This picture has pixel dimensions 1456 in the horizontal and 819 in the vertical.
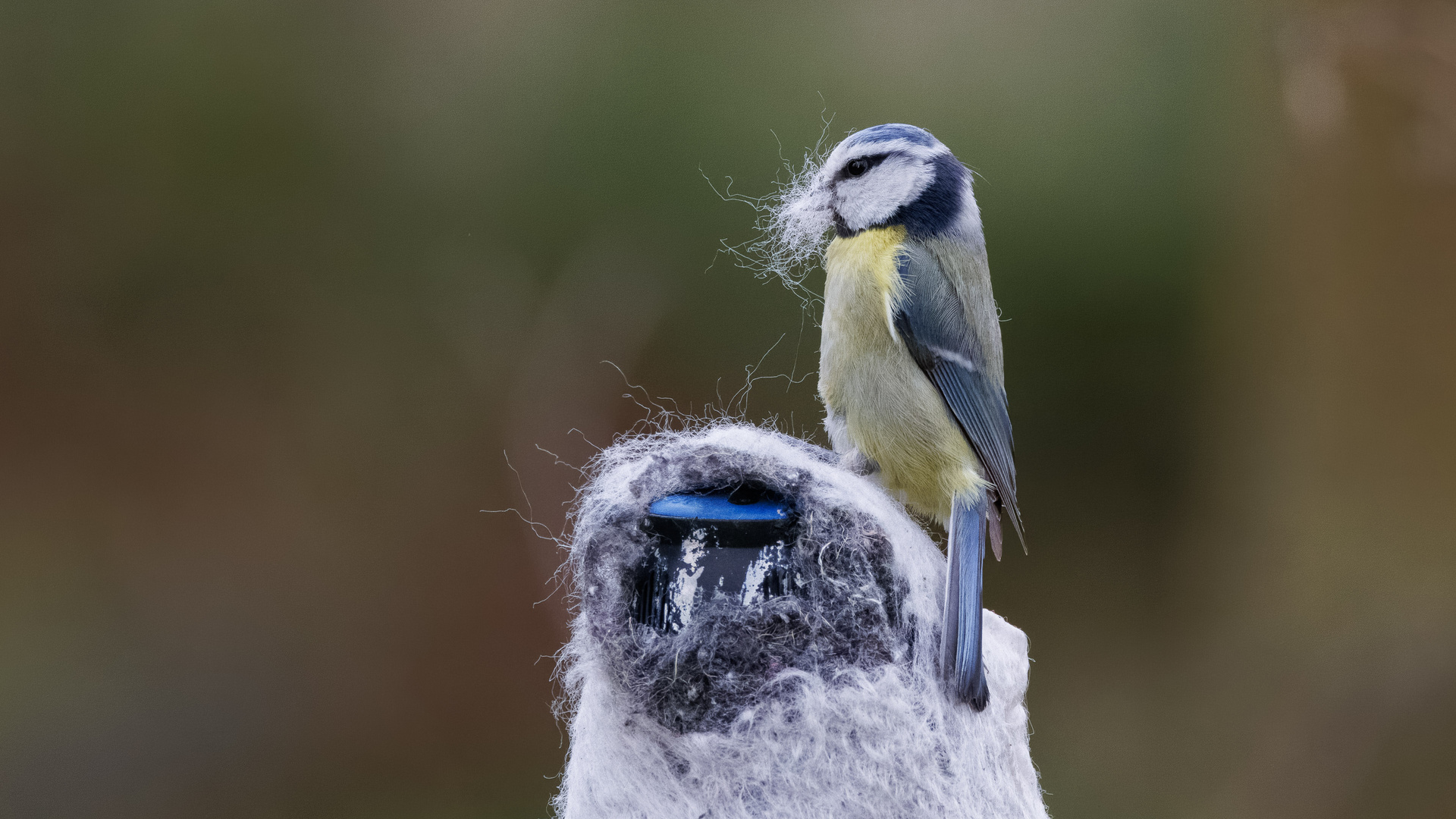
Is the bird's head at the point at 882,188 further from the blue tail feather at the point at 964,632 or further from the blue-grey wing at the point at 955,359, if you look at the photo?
the blue tail feather at the point at 964,632

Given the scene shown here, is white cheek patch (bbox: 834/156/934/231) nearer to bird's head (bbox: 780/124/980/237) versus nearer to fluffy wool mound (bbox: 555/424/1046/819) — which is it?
bird's head (bbox: 780/124/980/237)

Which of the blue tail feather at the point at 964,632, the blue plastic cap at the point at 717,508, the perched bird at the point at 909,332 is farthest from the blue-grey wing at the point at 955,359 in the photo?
the blue plastic cap at the point at 717,508

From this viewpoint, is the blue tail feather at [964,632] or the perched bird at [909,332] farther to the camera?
the perched bird at [909,332]

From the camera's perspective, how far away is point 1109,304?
1445 millimetres

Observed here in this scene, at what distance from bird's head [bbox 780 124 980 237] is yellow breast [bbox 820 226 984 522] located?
2 centimetres

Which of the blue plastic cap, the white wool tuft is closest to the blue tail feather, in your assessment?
the blue plastic cap

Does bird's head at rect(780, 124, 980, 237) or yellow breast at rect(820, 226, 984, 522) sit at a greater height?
bird's head at rect(780, 124, 980, 237)

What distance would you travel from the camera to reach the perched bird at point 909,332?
0.75 meters

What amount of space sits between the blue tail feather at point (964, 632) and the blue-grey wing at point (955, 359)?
136mm

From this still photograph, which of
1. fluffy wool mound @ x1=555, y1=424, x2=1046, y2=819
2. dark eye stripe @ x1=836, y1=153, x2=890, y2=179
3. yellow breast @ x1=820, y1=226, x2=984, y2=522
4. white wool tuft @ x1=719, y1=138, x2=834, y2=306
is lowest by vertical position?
fluffy wool mound @ x1=555, y1=424, x2=1046, y2=819

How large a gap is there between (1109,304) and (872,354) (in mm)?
822

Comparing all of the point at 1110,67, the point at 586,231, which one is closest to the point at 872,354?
the point at 586,231

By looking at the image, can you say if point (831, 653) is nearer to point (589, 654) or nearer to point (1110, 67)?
point (589, 654)

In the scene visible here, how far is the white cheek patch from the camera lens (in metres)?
0.78
